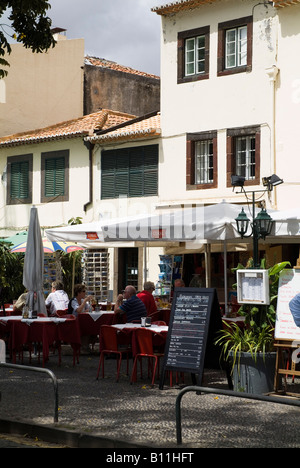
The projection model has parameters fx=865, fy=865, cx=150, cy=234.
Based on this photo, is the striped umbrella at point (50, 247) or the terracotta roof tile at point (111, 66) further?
the terracotta roof tile at point (111, 66)

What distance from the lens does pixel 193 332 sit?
12.0 meters

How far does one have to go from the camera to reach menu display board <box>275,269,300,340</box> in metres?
11.1

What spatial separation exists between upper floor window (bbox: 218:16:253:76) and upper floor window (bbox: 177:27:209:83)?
553 millimetres

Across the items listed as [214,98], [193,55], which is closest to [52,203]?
[193,55]

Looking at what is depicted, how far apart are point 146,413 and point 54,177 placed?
20078 millimetres

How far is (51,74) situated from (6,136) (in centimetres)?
315

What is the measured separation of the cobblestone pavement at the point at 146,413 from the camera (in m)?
8.56

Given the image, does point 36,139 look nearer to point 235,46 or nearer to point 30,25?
point 235,46

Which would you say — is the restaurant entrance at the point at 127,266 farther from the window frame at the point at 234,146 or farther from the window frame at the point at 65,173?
the window frame at the point at 234,146

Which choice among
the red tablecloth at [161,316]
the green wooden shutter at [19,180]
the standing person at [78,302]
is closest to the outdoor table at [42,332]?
the standing person at [78,302]

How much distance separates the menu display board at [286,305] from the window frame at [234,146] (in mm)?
12555

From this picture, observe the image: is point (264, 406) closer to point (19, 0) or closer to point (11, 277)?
point (19, 0)

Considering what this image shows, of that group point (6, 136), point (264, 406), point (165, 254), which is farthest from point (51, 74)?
point (264, 406)

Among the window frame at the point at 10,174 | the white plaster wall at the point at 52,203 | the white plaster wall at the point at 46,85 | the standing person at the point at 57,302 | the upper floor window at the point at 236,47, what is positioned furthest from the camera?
the white plaster wall at the point at 46,85
